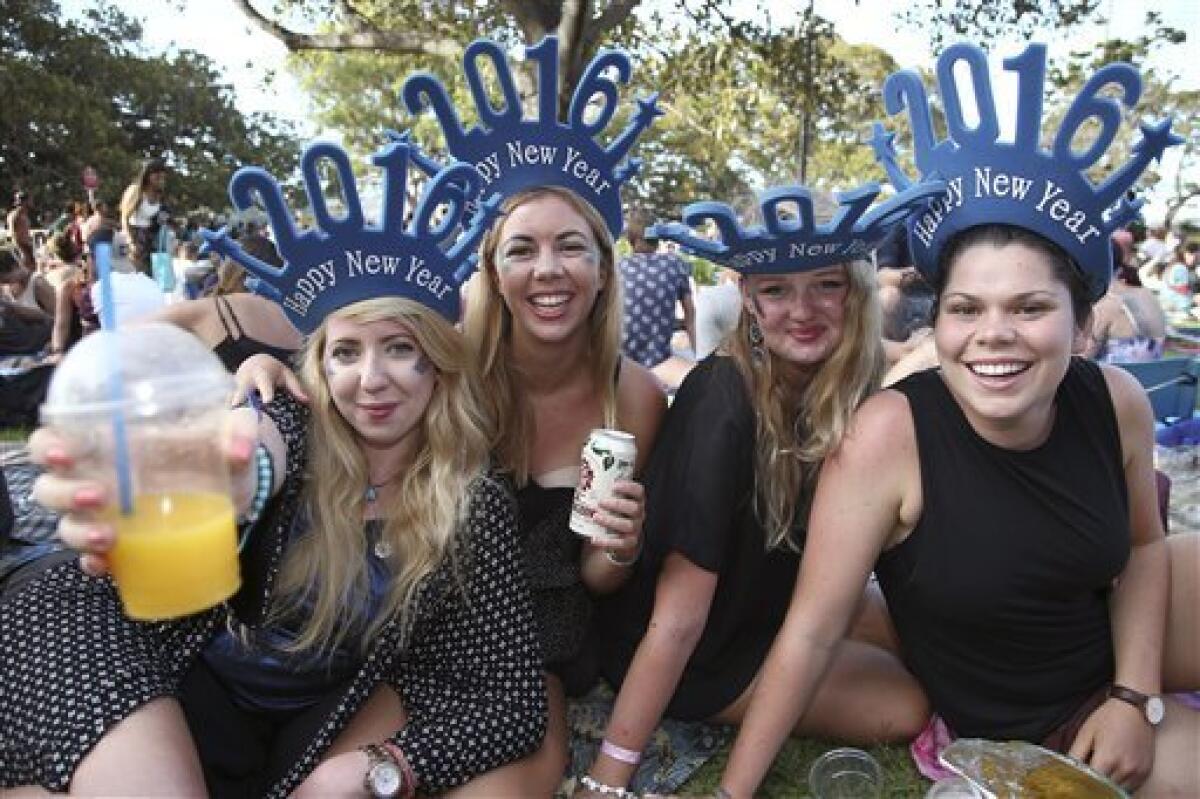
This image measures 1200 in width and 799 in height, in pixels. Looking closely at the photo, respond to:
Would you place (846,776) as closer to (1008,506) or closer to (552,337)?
(1008,506)

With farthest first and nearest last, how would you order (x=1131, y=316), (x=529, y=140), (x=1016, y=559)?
(x=1131, y=316) < (x=529, y=140) < (x=1016, y=559)

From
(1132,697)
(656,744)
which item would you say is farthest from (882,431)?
(656,744)

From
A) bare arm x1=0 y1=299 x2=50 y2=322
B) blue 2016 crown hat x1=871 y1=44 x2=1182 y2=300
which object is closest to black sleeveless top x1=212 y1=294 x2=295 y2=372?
blue 2016 crown hat x1=871 y1=44 x2=1182 y2=300

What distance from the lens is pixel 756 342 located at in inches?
105

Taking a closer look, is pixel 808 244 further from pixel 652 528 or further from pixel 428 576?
pixel 428 576

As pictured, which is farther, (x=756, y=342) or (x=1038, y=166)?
(x=756, y=342)

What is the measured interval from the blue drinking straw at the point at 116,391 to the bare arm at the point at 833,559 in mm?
1597

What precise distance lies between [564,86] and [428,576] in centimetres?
788

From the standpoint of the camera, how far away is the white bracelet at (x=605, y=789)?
2461mm

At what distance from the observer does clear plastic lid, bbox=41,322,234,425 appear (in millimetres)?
1561

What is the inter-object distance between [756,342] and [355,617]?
1349mm

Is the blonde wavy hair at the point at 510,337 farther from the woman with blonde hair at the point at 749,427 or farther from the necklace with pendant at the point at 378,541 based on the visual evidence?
the necklace with pendant at the point at 378,541

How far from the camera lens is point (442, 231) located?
8.26 feet

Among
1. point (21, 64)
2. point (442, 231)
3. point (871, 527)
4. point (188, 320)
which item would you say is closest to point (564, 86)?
point (188, 320)
